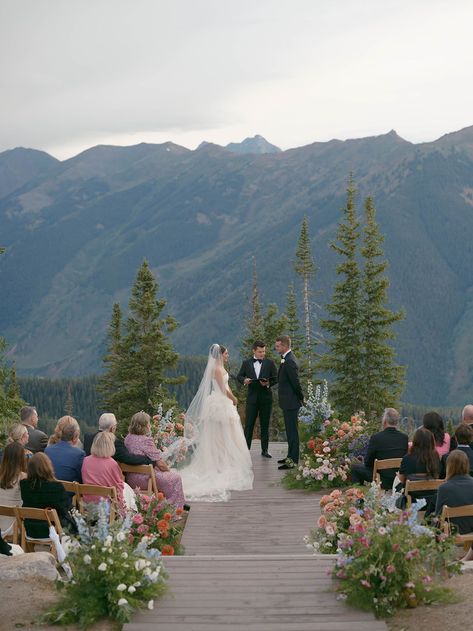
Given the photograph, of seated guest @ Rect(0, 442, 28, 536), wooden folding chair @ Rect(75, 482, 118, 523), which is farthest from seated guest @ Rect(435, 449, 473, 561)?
seated guest @ Rect(0, 442, 28, 536)

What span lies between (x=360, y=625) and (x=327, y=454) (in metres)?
7.08

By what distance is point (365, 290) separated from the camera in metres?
44.2

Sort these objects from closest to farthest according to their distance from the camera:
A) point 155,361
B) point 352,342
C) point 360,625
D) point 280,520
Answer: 1. point 360,625
2. point 280,520
3. point 352,342
4. point 155,361

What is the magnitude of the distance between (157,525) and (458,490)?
133 inches

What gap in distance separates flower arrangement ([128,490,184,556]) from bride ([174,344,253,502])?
3.83 m

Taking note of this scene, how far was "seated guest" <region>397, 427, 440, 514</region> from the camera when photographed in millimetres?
9961

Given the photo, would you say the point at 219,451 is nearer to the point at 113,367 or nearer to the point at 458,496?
the point at 458,496

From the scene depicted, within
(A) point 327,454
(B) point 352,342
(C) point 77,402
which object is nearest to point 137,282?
(B) point 352,342

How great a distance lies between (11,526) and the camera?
9547 millimetres

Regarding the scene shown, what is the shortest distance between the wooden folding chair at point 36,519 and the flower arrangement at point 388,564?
9.54ft

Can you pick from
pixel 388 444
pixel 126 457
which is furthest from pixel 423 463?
pixel 126 457

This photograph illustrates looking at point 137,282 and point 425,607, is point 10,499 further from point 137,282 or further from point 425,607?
point 137,282

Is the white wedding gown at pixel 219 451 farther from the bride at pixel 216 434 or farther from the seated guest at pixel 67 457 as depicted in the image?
the seated guest at pixel 67 457

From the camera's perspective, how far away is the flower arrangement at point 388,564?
7.18 metres
